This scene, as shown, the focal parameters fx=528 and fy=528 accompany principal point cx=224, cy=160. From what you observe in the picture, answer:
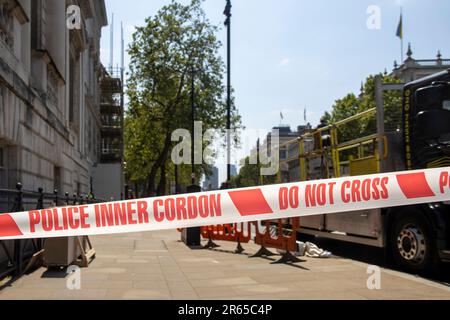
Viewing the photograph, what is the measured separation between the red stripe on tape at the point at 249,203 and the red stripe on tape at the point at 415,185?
1931mm

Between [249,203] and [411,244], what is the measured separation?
305 centimetres

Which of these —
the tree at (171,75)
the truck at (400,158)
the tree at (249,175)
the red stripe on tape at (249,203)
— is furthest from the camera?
the tree at (171,75)

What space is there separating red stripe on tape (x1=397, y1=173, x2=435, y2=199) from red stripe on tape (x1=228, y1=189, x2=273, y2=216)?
193cm

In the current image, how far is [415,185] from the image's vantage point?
746 cm

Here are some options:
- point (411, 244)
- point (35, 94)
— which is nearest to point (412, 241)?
point (411, 244)

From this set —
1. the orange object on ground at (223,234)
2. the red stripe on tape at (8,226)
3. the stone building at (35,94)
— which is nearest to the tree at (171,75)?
the stone building at (35,94)

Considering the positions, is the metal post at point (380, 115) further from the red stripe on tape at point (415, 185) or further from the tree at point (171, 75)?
the tree at point (171, 75)

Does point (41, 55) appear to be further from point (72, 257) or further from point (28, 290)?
point (28, 290)

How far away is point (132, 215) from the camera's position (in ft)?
23.0

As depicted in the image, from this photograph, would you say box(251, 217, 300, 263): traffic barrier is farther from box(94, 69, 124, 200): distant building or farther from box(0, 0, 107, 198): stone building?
box(94, 69, 124, 200): distant building

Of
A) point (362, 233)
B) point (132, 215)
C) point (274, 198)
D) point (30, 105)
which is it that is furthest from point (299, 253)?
point (30, 105)

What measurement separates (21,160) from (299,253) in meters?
7.01

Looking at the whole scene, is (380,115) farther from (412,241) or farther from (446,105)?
(412,241)

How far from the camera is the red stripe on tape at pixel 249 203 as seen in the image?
7262 millimetres
